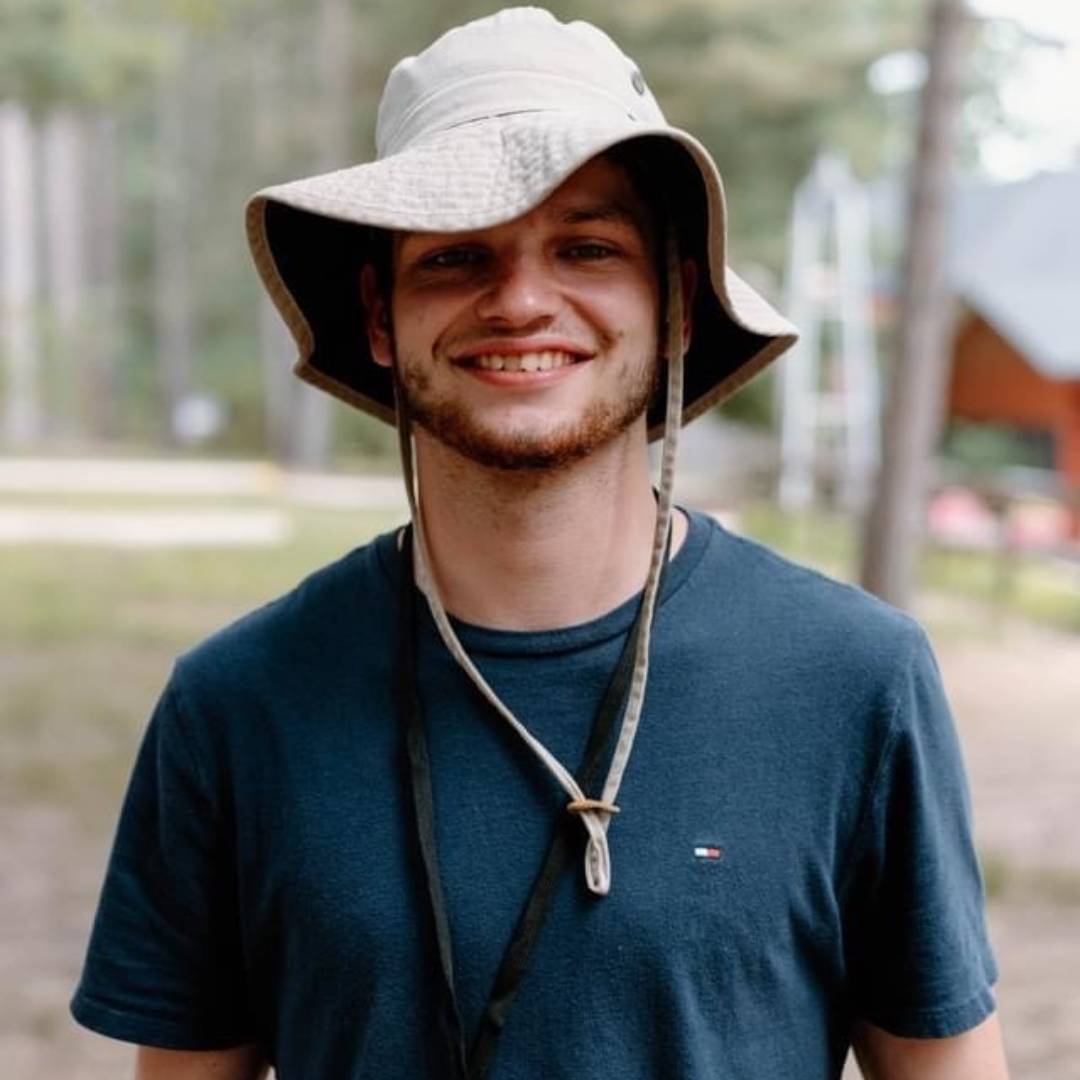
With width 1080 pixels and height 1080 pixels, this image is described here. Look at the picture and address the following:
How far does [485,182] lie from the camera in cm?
154

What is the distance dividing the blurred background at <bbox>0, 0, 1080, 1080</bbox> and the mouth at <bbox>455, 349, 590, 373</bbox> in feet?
10.3

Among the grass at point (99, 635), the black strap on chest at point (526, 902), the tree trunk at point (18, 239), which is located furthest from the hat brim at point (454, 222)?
the tree trunk at point (18, 239)

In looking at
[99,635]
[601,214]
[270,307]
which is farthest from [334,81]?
[601,214]

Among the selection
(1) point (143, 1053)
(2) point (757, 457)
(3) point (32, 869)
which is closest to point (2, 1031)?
(3) point (32, 869)

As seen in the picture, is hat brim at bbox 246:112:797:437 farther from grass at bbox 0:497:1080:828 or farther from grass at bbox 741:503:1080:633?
grass at bbox 741:503:1080:633

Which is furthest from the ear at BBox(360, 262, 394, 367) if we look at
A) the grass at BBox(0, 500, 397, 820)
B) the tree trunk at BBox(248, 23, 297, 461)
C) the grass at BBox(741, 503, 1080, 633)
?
the tree trunk at BBox(248, 23, 297, 461)

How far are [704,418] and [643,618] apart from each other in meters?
13.6

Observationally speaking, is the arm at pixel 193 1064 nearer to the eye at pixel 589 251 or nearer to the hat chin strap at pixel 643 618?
the hat chin strap at pixel 643 618

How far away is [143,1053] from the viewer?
1752 mm

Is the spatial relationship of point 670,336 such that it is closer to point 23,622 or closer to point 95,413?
point 23,622

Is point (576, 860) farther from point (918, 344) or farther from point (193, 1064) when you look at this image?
point (918, 344)

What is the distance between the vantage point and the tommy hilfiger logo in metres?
1.54

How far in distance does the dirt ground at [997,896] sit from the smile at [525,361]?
10.2 feet

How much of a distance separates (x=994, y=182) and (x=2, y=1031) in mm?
15850
